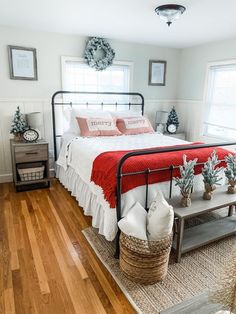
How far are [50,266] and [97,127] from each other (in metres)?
1.92

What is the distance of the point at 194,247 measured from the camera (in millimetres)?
2010

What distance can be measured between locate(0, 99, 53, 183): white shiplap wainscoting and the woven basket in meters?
2.48

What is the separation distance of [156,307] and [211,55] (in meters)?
3.84

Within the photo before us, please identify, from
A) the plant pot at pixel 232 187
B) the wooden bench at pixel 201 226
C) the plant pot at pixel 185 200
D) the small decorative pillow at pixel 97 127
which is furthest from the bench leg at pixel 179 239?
the small decorative pillow at pixel 97 127

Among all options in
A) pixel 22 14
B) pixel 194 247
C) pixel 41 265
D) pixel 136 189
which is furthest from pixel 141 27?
pixel 41 265

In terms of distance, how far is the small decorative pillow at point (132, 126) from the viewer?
11.6ft

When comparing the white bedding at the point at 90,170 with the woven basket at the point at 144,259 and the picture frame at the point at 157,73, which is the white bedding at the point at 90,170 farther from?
the picture frame at the point at 157,73

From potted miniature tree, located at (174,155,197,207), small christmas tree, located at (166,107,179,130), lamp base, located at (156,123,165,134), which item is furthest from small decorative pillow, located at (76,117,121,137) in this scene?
potted miniature tree, located at (174,155,197,207)

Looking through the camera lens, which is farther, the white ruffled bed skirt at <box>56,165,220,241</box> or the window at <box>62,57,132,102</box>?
the window at <box>62,57,132,102</box>

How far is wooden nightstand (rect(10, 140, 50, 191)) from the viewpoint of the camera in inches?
124

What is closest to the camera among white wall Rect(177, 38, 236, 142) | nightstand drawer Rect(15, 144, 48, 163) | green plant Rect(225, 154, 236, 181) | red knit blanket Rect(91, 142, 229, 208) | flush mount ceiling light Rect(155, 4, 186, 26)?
red knit blanket Rect(91, 142, 229, 208)

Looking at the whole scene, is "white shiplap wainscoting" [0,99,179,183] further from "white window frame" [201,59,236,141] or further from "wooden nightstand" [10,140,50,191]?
"white window frame" [201,59,236,141]

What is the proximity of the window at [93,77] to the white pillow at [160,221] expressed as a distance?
270 cm

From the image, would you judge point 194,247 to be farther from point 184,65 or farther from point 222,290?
point 184,65
